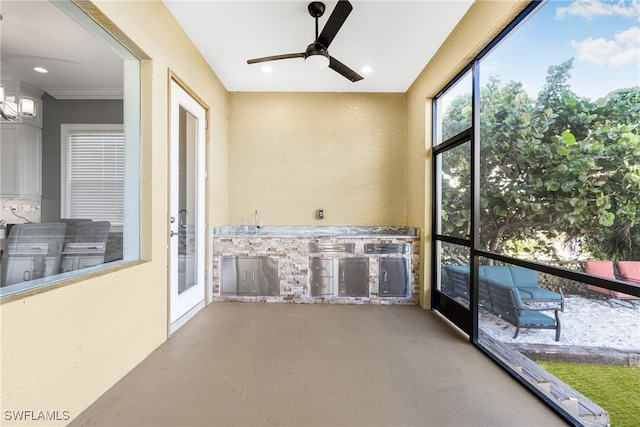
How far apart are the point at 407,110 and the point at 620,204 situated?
320 centimetres

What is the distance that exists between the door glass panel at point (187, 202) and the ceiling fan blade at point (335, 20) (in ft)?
5.43

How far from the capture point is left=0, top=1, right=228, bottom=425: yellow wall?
1.37m

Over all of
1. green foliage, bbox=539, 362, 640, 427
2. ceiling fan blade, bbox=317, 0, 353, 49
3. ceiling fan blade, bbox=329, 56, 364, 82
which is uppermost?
ceiling fan blade, bbox=317, 0, 353, 49

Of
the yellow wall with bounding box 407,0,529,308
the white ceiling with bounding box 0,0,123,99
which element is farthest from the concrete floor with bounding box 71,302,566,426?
the white ceiling with bounding box 0,0,123,99

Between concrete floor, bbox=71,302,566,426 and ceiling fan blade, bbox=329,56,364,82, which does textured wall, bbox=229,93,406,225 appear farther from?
concrete floor, bbox=71,302,566,426

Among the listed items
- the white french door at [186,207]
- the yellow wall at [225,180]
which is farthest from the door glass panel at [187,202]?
the yellow wall at [225,180]

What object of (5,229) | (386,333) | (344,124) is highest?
(344,124)

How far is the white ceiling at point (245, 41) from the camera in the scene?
8.21ft

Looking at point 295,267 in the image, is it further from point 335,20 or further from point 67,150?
point 67,150

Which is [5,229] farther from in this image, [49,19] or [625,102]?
[625,102]

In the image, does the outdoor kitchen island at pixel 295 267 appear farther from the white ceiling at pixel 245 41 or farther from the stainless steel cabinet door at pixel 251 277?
the white ceiling at pixel 245 41

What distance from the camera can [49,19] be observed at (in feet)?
8.27

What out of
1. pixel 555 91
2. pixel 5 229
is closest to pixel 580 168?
pixel 555 91

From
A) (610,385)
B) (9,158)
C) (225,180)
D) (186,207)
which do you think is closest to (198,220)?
(186,207)
